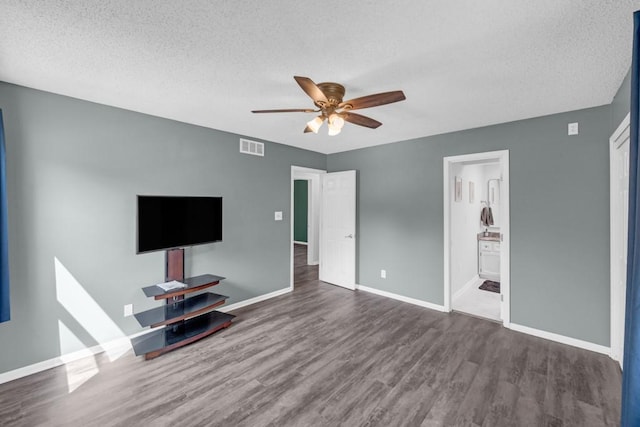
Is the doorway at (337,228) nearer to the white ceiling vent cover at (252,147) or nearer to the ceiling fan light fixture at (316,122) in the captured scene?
the white ceiling vent cover at (252,147)

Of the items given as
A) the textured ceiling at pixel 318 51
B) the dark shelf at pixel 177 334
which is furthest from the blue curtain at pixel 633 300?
the dark shelf at pixel 177 334

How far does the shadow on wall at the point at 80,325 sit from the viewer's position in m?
2.52

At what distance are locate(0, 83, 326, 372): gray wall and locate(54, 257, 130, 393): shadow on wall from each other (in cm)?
2

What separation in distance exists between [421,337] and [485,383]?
845 mm

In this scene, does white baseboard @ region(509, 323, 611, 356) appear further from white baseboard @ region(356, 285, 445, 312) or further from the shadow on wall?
the shadow on wall

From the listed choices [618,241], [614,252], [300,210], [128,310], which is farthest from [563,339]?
[300,210]

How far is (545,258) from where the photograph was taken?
10.1ft

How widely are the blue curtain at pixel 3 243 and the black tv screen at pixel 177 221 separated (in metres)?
0.88

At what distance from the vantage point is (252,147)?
13.4 ft

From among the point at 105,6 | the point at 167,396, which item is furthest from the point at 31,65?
the point at 167,396

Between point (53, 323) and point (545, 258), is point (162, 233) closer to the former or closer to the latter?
point (53, 323)

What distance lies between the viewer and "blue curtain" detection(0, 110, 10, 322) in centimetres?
210

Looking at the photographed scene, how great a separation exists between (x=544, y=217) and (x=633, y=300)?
232 cm

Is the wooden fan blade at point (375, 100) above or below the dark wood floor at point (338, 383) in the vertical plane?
→ above
